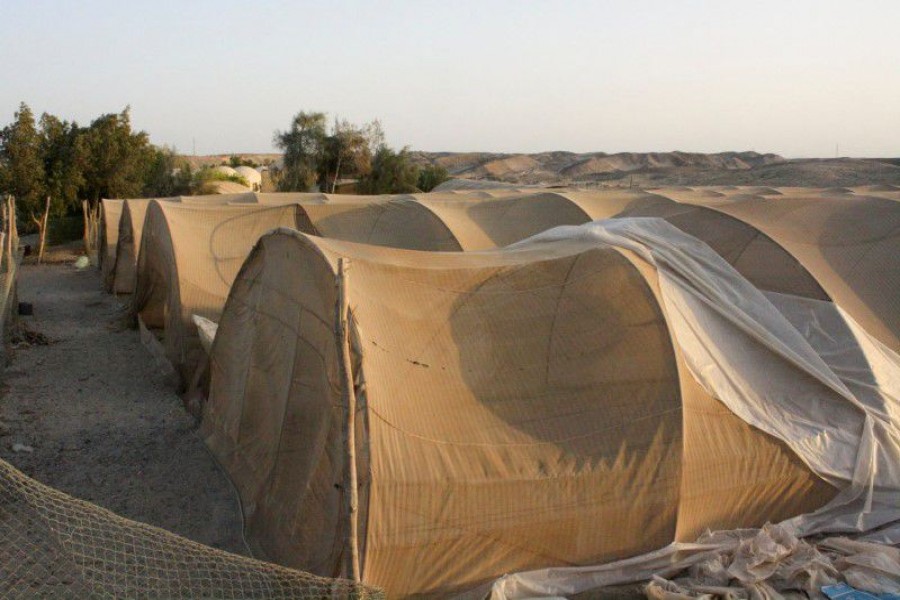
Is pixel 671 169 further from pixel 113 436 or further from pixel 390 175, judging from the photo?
pixel 113 436

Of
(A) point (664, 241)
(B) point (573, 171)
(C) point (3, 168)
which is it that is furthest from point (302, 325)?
(B) point (573, 171)

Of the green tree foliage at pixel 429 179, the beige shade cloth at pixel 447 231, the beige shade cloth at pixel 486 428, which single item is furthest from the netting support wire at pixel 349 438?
the green tree foliage at pixel 429 179

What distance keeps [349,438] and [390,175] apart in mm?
32345

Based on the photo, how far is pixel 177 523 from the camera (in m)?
6.28

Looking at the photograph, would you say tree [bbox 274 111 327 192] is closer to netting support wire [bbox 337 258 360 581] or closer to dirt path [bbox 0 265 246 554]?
dirt path [bbox 0 265 246 554]

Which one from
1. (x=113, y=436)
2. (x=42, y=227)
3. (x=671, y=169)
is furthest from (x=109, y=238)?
(x=671, y=169)

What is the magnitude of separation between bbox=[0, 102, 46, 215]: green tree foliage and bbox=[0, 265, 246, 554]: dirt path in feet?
41.1

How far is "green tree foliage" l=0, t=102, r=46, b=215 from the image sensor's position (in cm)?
2330

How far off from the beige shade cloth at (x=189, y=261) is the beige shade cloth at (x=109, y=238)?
488 centimetres

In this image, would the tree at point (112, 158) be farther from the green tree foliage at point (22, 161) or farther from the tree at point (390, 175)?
the tree at point (390, 175)

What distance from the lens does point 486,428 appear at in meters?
5.30

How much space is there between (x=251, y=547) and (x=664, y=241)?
14.1ft

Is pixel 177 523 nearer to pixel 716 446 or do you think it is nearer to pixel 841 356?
pixel 716 446

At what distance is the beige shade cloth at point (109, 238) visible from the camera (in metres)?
17.7
